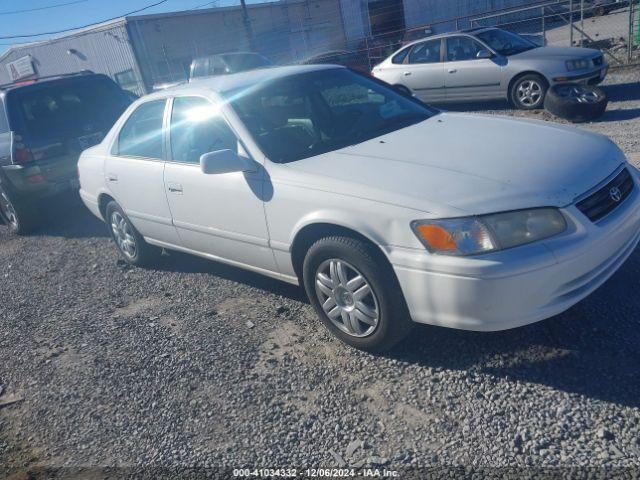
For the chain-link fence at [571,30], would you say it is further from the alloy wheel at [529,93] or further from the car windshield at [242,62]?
the car windshield at [242,62]

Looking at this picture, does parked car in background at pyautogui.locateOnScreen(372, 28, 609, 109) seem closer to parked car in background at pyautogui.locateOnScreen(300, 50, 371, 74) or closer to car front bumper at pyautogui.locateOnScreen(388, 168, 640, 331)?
car front bumper at pyautogui.locateOnScreen(388, 168, 640, 331)

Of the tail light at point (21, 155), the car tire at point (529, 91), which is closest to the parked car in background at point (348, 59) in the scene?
the car tire at point (529, 91)

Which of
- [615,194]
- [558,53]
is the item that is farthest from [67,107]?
[558,53]

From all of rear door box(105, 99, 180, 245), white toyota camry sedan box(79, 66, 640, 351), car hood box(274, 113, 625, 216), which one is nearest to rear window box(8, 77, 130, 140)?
rear door box(105, 99, 180, 245)

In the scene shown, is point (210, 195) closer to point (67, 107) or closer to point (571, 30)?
point (67, 107)

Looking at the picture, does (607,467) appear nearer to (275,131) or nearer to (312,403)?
(312,403)

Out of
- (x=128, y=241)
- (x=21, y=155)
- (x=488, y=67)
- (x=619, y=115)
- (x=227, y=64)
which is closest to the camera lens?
(x=128, y=241)

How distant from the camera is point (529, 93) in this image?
29.3ft

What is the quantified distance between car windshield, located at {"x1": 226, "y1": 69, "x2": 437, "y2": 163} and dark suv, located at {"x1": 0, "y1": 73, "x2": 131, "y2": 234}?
3.96 meters

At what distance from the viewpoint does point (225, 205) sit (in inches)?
143

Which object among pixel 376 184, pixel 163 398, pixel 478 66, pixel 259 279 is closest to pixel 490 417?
pixel 376 184

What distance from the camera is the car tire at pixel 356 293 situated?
2.83m

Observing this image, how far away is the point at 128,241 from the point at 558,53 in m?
7.56

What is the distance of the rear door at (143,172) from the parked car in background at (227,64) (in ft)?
38.0
